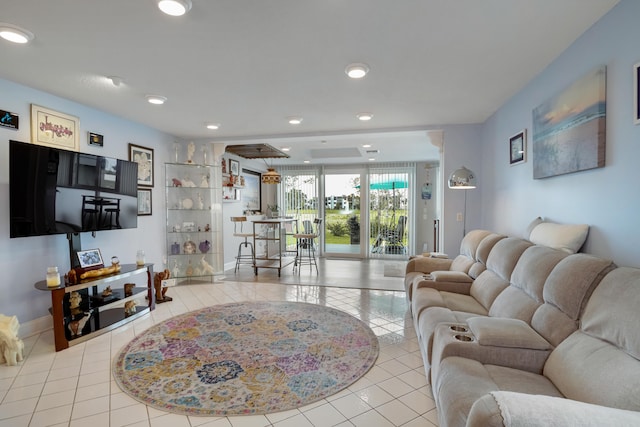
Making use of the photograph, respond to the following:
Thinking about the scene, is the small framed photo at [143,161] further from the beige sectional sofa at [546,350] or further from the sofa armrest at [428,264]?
the beige sectional sofa at [546,350]

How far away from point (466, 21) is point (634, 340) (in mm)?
1844

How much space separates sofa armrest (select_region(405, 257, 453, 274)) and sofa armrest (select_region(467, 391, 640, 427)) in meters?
2.77

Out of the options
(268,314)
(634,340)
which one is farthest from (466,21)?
(268,314)

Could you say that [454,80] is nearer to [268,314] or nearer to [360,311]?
[360,311]

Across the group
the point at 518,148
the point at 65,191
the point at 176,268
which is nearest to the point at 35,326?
the point at 65,191

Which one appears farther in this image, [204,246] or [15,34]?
[204,246]

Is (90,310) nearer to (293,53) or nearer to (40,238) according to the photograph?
(40,238)

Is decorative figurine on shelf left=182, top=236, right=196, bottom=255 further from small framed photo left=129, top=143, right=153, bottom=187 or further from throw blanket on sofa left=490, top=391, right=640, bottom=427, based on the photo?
throw blanket on sofa left=490, top=391, right=640, bottom=427

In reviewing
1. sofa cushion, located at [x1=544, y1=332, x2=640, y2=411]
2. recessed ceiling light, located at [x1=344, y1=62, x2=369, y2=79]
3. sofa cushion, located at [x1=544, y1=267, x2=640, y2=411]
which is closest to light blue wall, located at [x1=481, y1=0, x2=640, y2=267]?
sofa cushion, located at [x1=544, y1=267, x2=640, y2=411]

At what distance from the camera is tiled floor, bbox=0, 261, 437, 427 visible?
1.80 m

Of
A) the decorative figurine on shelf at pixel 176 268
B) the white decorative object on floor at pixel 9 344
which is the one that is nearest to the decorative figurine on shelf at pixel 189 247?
the decorative figurine on shelf at pixel 176 268

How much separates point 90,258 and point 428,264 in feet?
12.7

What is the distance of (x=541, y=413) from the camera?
0.88 metres

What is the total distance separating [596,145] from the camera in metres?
1.86
